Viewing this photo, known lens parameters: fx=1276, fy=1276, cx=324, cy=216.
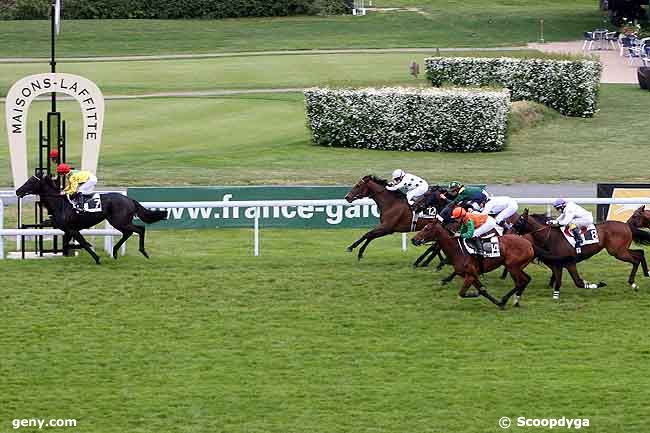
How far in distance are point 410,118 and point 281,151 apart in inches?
109

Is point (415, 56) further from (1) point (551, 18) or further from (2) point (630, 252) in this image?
(2) point (630, 252)

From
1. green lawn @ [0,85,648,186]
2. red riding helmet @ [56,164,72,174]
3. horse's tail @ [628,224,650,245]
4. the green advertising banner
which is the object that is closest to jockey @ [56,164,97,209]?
red riding helmet @ [56,164,72,174]

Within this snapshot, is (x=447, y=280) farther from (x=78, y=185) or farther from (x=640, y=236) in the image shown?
(x=78, y=185)

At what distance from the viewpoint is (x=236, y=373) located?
11664 mm

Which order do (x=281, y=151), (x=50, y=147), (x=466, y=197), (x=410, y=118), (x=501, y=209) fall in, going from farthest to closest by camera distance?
(x=410, y=118), (x=281, y=151), (x=50, y=147), (x=466, y=197), (x=501, y=209)

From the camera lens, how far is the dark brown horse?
13641mm

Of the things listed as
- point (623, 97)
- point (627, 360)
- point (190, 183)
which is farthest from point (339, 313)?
point (623, 97)

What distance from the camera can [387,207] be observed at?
16109 millimetres

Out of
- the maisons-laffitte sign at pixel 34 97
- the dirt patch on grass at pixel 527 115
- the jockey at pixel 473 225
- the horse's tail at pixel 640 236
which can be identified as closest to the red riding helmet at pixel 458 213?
the jockey at pixel 473 225

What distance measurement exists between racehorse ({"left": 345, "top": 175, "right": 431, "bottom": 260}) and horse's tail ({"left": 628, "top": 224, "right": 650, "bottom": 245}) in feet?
8.42

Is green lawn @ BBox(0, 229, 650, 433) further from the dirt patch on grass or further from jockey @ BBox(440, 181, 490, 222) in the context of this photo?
the dirt patch on grass

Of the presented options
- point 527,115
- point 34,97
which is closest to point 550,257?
Answer: point 34,97

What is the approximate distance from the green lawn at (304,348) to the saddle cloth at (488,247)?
2.11ft

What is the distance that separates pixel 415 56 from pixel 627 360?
31.2 meters
